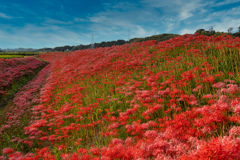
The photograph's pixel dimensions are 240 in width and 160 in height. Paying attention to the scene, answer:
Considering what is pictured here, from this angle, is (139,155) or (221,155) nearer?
(221,155)

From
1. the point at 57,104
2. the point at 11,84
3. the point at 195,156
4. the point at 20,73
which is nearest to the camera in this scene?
the point at 195,156

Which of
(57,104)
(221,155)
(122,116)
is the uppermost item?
(221,155)

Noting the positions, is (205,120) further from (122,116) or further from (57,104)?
(57,104)

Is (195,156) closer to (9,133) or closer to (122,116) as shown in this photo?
(122,116)

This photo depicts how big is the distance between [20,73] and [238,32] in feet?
97.8

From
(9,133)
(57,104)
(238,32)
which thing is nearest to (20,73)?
(57,104)

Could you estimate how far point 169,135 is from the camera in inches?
116

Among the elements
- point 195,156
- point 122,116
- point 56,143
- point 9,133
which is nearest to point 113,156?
point 195,156

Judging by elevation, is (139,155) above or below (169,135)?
below

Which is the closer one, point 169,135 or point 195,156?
point 195,156

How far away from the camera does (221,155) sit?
1760 millimetres

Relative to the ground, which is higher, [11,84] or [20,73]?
[20,73]

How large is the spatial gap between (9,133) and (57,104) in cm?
315

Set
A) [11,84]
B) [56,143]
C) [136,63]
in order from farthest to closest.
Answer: [11,84] → [136,63] → [56,143]
